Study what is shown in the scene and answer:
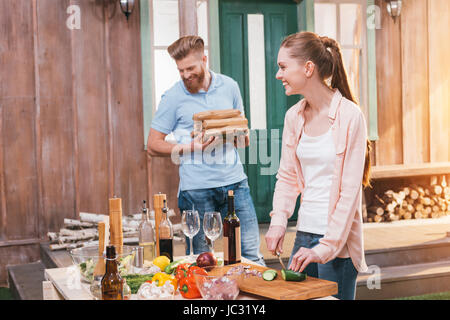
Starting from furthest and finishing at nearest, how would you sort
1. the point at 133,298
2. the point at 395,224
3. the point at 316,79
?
the point at 395,224
the point at 316,79
the point at 133,298

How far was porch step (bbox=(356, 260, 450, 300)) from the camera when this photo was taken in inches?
169

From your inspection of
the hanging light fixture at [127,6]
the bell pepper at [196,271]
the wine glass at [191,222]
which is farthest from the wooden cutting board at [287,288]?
the hanging light fixture at [127,6]

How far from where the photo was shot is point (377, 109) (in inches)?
253

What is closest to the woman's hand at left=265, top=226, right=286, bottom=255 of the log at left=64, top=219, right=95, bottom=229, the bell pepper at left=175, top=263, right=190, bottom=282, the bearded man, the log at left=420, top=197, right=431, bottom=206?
the bell pepper at left=175, top=263, right=190, bottom=282

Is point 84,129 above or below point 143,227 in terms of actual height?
above

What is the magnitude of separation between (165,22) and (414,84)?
9.53ft

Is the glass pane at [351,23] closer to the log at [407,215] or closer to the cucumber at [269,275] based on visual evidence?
the log at [407,215]

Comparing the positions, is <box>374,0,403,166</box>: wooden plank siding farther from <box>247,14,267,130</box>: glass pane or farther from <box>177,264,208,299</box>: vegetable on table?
<box>177,264,208,299</box>: vegetable on table

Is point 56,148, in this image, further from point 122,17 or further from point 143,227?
point 143,227

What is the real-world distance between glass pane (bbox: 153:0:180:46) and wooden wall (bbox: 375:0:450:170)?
2.29m

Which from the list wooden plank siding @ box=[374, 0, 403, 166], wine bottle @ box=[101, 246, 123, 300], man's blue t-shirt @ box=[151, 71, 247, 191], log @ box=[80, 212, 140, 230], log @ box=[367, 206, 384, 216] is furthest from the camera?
wooden plank siding @ box=[374, 0, 403, 166]

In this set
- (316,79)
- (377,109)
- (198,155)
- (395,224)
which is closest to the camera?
(316,79)

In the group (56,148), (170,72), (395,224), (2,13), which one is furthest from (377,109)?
(2,13)

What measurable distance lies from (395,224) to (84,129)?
3281 mm
